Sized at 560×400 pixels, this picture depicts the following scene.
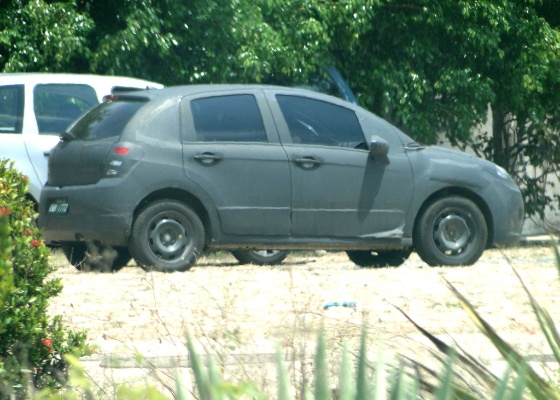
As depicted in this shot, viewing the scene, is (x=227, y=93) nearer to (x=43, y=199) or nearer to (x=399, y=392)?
(x=43, y=199)

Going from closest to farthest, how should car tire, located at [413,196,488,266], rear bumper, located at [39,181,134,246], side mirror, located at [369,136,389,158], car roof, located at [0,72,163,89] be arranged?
1. rear bumper, located at [39,181,134,246]
2. side mirror, located at [369,136,389,158]
3. car tire, located at [413,196,488,266]
4. car roof, located at [0,72,163,89]

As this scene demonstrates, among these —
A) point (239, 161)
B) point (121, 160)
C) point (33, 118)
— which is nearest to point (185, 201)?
point (239, 161)

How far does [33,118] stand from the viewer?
32.3 ft

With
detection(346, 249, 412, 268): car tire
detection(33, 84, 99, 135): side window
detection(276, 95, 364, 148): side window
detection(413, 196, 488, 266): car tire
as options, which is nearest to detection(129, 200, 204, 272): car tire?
detection(276, 95, 364, 148): side window

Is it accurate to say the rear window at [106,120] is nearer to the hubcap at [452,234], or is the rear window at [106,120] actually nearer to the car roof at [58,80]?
the car roof at [58,80]

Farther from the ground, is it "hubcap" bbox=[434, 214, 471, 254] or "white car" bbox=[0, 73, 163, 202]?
"white car" bbox=[0, 73, 163, 202]

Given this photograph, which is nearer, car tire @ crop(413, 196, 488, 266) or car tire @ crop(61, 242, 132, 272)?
car tire @ crop(61, 242, 132, 272)

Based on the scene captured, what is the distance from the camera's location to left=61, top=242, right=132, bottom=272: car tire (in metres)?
8.73

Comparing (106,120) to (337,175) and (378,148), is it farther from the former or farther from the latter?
(378,148)

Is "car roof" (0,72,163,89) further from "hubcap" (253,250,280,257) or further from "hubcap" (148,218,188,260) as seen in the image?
"hubcap" (148,218,188,260)

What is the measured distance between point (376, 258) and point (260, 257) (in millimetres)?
1097

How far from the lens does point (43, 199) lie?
9.11 m

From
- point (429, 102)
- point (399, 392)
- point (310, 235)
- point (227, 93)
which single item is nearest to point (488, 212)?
point (310, 235)

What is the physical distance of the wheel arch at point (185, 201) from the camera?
8.73 m
